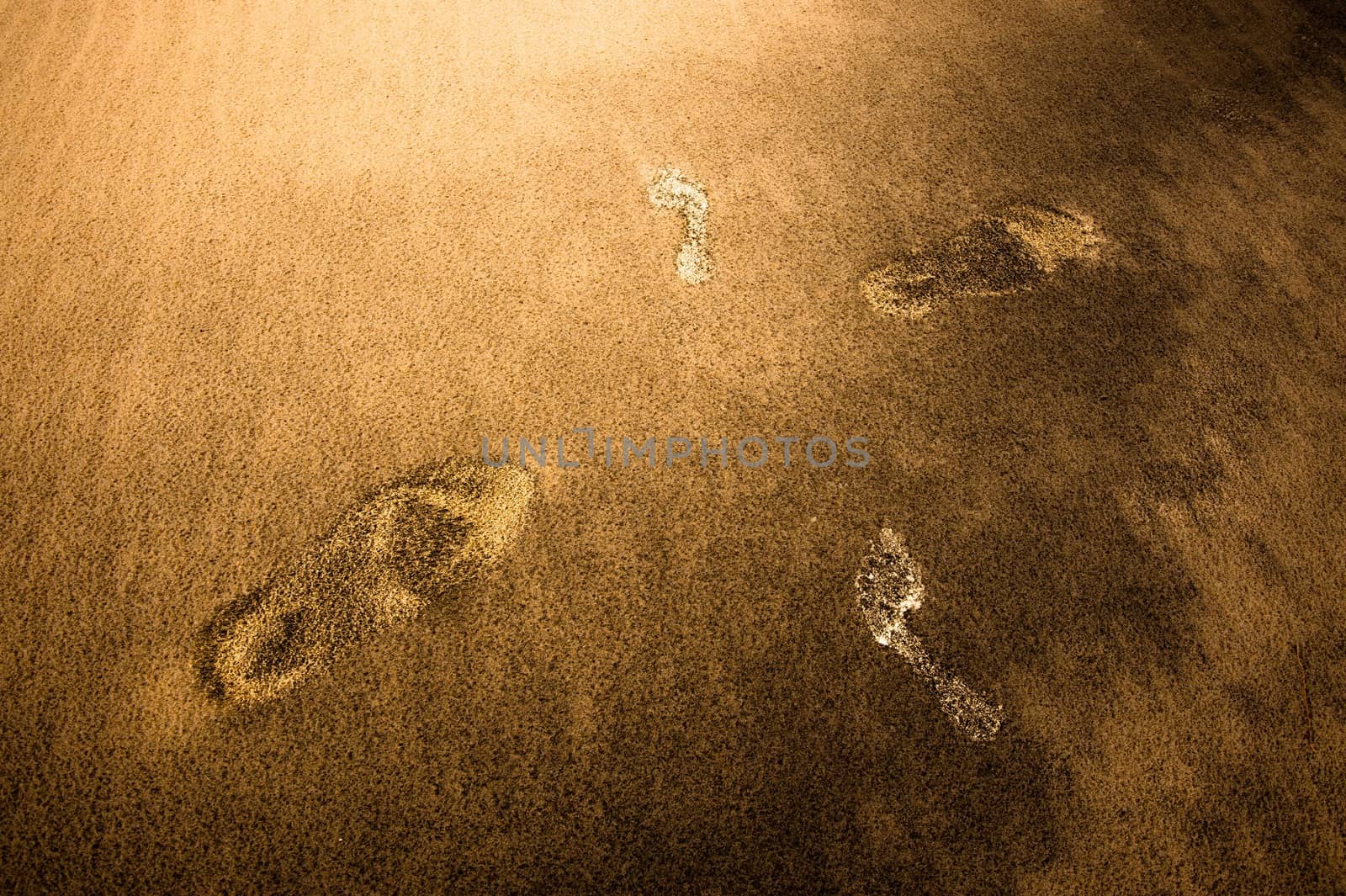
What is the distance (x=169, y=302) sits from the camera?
147 centimetres

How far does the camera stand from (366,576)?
48.1 inches

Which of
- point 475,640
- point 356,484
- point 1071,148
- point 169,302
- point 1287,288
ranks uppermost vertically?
point 1071,148

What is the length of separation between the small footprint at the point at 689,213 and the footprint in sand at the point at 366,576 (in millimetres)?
684

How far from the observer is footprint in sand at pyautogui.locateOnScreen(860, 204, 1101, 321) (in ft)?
5.04

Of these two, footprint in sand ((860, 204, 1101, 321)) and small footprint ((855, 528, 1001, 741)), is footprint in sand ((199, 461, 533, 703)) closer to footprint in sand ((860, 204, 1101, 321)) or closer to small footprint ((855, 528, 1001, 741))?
small footprint ((855, 528, 1001, 741))

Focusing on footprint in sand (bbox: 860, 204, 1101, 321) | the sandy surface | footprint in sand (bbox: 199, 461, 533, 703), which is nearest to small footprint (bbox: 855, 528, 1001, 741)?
the sandy surface

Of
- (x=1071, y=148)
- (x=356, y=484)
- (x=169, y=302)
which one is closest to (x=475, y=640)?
(x=356, y=484)

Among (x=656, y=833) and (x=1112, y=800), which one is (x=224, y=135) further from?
(x=1112, y=800)

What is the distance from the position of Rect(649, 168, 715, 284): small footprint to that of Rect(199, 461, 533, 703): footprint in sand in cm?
68

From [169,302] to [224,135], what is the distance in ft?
1.92

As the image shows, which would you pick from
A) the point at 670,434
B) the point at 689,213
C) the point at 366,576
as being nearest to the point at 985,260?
the point at 689,213

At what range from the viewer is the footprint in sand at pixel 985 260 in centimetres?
154

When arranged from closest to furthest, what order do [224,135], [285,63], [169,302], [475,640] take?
[475,640] → [169,302] → [224,135] → [285,63]

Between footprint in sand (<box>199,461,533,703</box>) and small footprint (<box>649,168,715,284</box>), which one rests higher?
small footprint (<box>649,168,715,284</box>)
